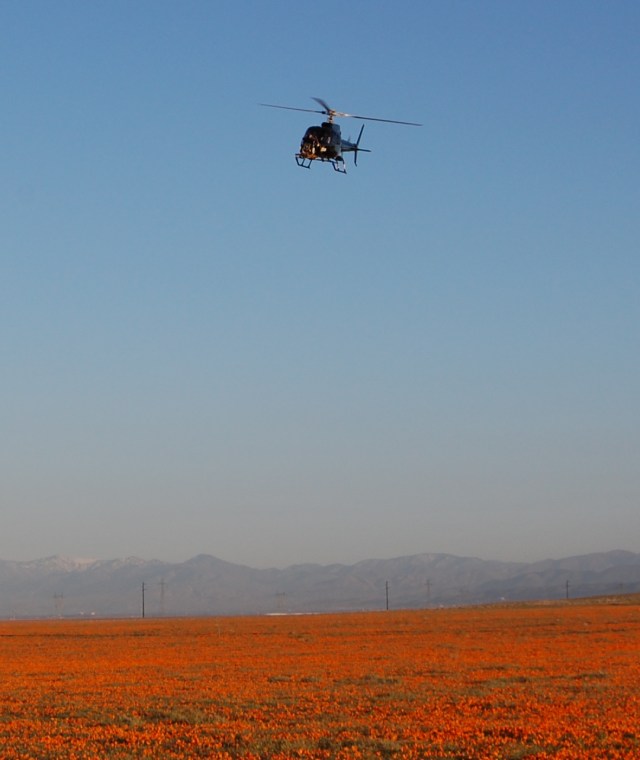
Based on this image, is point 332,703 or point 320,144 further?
point 320,144

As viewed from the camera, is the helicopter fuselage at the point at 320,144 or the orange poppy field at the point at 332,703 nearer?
the orange poppy field at the point at 332,703

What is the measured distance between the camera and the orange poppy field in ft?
66.3

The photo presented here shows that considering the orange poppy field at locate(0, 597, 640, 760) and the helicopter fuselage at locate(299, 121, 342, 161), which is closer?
the orange poppy field at locate(0, 597, 640, 760)

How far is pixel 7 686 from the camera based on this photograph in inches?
1373

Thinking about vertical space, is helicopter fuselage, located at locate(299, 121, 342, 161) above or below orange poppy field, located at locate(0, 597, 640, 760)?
above

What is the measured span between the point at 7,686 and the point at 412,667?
46.7 feet

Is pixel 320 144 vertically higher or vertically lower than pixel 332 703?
higher

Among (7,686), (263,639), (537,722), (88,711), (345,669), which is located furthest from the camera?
(263,639)

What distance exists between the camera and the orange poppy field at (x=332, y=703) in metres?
20.2

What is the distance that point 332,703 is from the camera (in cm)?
2725

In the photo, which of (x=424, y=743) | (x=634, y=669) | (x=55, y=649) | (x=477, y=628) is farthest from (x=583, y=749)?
(x=477, y=628)

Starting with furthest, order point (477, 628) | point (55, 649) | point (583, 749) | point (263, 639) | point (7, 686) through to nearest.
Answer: point (477, 628), point (263, 639), point (55, 649), point (7, 686), point (583, 749)

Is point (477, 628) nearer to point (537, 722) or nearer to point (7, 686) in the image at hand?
point (7, 686)

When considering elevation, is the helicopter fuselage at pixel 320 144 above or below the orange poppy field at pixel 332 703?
above
